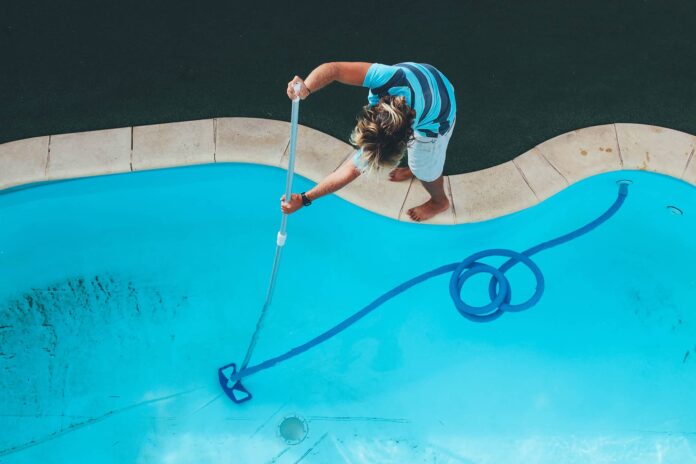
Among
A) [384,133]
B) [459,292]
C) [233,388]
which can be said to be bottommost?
[233,388]

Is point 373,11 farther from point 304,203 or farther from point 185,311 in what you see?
point 185,311

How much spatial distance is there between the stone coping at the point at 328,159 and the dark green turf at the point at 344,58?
15 cm

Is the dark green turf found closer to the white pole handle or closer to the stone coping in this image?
the stone coping

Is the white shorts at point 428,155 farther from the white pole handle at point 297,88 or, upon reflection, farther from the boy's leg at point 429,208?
the white pole handle at point 297,88

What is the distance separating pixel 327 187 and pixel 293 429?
6.42 ft

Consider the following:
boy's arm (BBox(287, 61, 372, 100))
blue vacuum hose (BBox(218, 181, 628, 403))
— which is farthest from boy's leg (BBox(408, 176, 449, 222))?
boy's arm (BBox(287, 61, 372, 100))

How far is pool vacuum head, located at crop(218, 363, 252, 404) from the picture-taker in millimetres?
4773

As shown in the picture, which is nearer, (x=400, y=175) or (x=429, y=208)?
(x=429, y=208)

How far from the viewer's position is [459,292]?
4.39 m

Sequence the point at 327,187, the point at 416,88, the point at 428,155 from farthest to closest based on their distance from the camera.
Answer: the point at 428,155, the point at 327,187, the point at 416,88

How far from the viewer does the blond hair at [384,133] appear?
3.16m

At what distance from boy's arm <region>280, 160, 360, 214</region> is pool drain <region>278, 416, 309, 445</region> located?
183cm

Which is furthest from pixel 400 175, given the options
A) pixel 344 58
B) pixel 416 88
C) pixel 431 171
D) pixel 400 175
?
pixel 416 88

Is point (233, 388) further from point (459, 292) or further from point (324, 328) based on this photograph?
point (459, 292)
